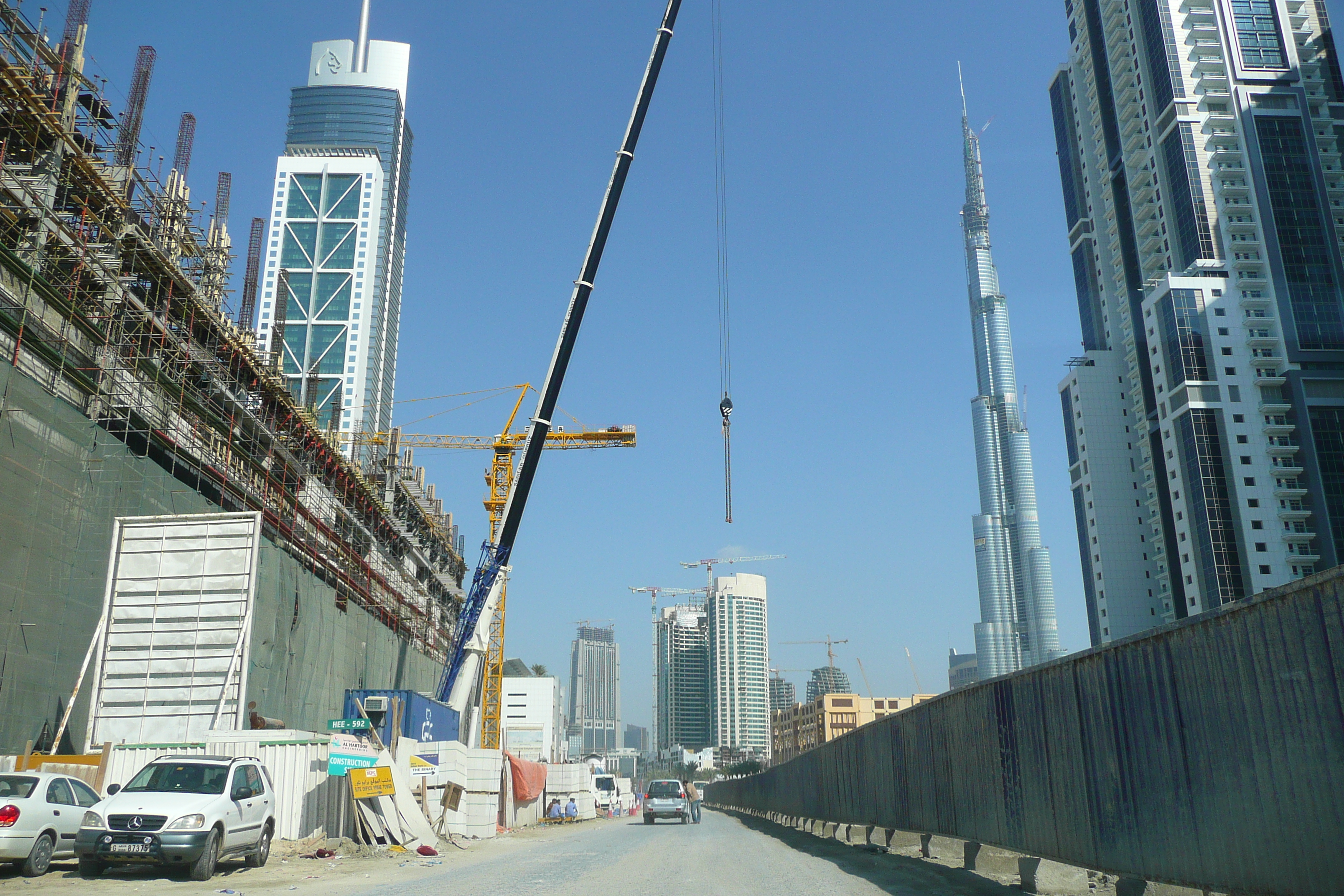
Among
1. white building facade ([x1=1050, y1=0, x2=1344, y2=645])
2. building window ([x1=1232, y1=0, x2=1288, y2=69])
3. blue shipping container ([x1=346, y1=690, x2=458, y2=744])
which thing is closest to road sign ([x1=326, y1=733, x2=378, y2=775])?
blue shipping container ([x1=346, y1=690, x2=458, y2=744])

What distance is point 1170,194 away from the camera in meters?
112

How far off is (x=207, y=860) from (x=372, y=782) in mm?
5629

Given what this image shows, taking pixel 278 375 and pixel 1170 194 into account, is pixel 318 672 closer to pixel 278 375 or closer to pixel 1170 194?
pixel 278 375

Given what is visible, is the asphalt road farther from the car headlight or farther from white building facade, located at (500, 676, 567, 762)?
white building facade, located at (500, 676, 567, 762)

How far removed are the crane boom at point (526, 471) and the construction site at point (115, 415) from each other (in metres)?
5.47

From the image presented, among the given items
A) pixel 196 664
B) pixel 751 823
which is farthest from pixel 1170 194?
pixel 196 664

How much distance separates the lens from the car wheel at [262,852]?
1496cm

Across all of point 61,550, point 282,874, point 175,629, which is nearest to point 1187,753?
point 282,874

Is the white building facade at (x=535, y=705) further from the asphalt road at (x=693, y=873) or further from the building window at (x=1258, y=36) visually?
the building window at (x=1258, y=36)

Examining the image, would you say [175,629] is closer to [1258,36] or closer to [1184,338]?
[1184,338]

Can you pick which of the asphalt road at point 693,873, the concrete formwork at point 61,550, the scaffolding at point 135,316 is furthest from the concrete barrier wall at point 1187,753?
the scaffolding at point 135,316

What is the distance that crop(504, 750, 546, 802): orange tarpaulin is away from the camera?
33875 millimetres

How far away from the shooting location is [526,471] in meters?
39.8

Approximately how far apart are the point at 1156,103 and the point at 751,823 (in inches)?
4180
